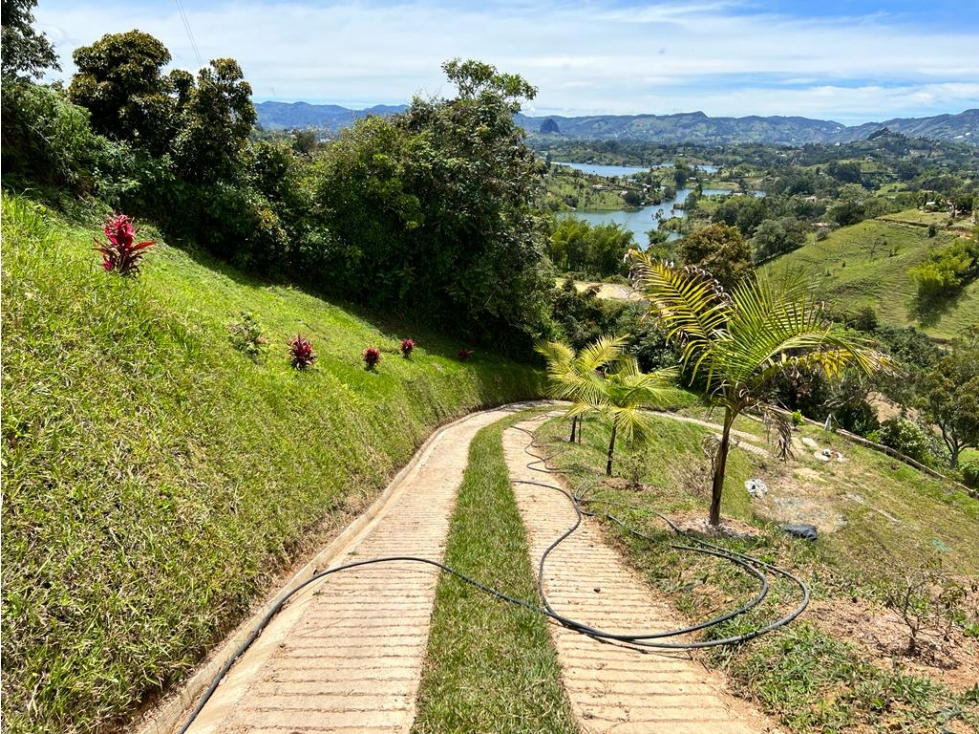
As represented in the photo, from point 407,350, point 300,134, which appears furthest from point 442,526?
point 300,134

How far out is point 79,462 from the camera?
3.80m

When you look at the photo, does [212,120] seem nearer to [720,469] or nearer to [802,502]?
[720,469]

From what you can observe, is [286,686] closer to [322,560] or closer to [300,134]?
[322,560]

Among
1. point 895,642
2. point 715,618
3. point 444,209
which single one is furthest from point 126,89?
point 895,642

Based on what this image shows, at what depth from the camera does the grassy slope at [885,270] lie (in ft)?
206

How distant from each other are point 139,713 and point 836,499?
19377 mm

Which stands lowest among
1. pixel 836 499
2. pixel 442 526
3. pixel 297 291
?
pixel 836 499

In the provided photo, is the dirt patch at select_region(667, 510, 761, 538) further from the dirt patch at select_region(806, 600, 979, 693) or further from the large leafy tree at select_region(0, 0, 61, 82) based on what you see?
the large leafy tree at select_region(0, 0, 61, 82)

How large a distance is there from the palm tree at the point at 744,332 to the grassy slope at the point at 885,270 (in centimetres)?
5247

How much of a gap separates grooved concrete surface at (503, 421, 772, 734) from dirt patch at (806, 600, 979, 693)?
1.17 meters

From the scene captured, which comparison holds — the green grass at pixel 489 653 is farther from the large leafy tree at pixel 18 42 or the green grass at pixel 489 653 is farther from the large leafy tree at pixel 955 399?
the large leafy tree at pixel 955 399

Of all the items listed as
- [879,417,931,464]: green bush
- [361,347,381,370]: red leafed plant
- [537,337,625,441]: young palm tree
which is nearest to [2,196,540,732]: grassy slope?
[361,347,381,370]: red leafed plant

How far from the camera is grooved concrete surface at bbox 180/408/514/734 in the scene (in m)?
3.23

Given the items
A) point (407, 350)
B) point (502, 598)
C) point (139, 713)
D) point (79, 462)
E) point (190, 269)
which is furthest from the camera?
point (407, 350)
